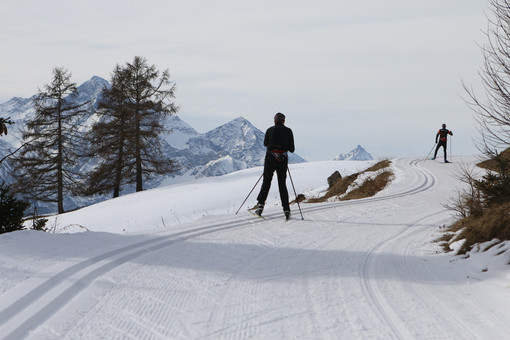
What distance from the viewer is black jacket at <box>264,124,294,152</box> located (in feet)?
29.6

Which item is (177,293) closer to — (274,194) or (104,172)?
(274,194)

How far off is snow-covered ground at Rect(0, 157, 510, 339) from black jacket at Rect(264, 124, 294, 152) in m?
1.71

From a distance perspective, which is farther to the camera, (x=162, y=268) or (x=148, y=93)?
(x=148, y=93)

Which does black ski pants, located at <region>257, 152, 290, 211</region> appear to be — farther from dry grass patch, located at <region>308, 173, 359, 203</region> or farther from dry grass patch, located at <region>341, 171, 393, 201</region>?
dry grass patch, located at <region>308, 173, 359, 203</region>

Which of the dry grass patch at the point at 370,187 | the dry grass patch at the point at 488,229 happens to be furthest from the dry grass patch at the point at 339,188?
the dry grass patch at the point at 488,229

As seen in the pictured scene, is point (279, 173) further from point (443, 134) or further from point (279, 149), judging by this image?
point (443, 134)

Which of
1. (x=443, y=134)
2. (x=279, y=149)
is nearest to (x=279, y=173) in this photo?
(x=279, y=149)

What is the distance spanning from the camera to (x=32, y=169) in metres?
31.8

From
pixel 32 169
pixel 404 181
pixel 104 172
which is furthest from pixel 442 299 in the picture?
pixel 32 169

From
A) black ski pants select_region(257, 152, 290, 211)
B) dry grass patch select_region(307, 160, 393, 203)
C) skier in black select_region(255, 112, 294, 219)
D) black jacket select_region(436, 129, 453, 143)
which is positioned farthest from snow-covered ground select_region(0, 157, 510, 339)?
black jacket select_region(436, 129, 453, 143)

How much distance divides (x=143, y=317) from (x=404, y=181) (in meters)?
16.1

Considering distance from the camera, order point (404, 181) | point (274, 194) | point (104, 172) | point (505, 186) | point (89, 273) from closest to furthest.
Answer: point (89, 273), point (505, 186), point (404, 181), point (274, 194), point (104, 172)

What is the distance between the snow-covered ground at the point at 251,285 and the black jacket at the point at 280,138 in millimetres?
1712

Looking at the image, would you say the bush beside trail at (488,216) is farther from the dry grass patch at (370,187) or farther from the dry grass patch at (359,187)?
the dry grass patch at (359,187)
